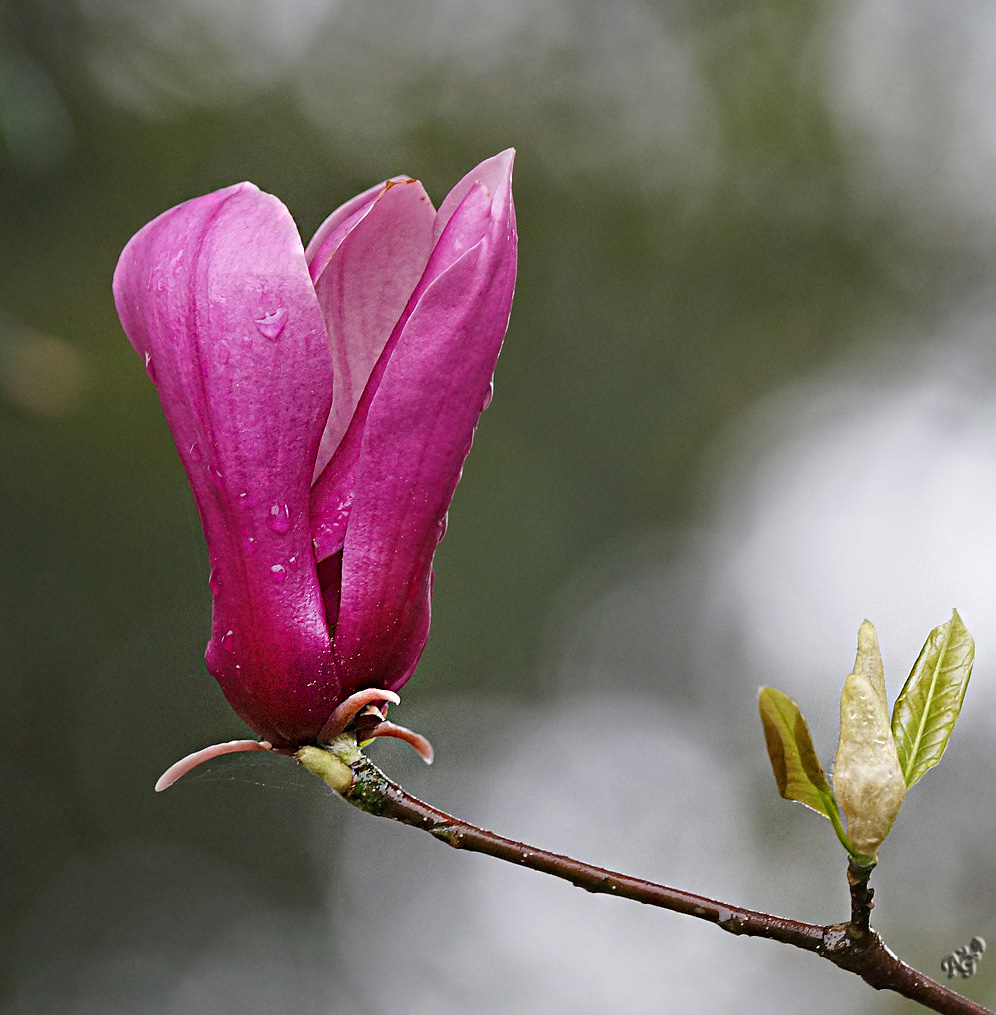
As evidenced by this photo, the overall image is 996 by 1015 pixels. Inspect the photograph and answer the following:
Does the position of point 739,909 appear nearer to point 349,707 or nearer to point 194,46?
point 349,707

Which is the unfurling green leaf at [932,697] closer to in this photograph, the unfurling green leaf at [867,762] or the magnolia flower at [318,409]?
the unfurling green leaf at [867,762]

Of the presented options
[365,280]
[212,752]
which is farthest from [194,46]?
[212,752]

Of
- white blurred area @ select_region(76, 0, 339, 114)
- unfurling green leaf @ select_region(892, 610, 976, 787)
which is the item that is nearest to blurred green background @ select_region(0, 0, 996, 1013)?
white blurred area @ select_region(76, 0, 339, 114)

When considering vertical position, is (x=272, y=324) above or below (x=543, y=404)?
above

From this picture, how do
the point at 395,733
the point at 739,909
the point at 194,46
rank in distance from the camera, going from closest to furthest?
1. the point at 739,909
2. the point at 395,733
3. the point at 194,46

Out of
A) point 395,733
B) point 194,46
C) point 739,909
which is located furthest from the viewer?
point 194,46

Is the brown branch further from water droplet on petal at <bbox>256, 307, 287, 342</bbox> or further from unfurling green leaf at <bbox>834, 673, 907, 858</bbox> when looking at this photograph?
water droplet on petal at <bbox>256, 307, 287, 342</bbox>

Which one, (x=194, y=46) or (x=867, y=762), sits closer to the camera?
(x=867, y=762)

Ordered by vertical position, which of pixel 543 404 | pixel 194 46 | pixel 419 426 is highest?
pixel 194 46
